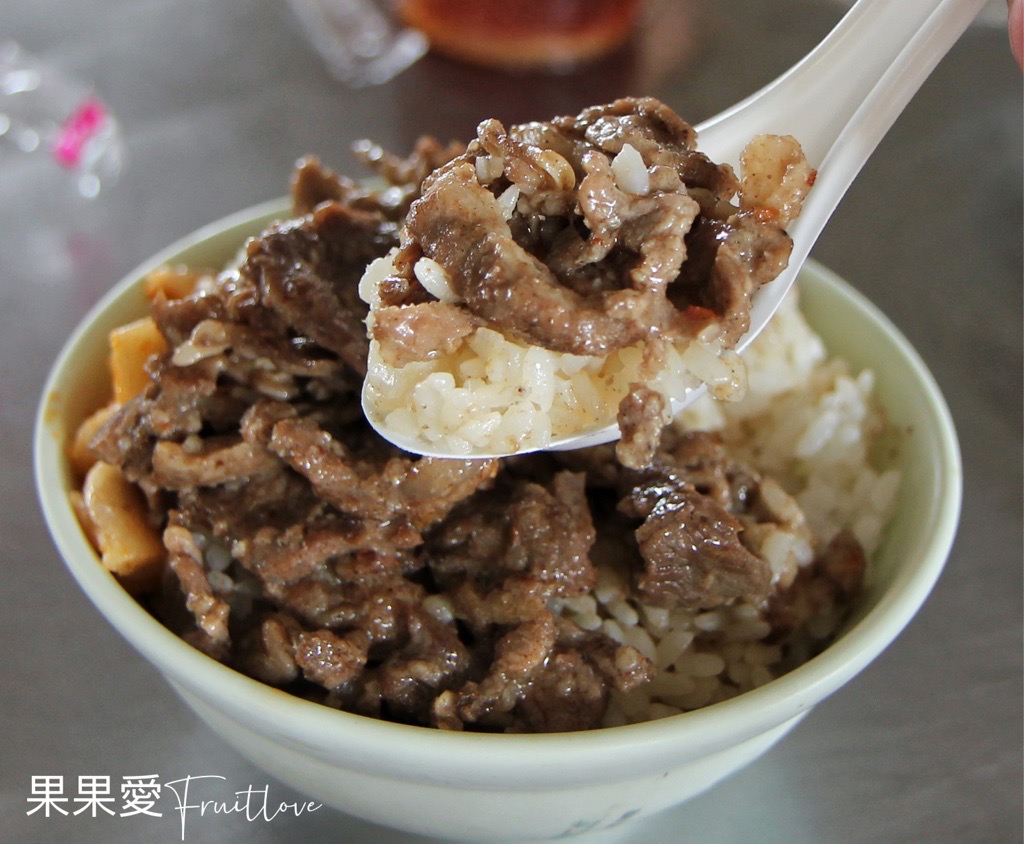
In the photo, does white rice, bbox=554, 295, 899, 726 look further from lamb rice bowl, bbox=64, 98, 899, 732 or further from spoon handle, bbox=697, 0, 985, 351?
spoon handle, bbox=697, 0, 985, 351

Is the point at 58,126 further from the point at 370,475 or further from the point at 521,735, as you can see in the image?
the point at 521,735

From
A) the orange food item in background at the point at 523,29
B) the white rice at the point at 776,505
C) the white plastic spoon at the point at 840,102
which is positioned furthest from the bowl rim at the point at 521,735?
the orange food item in background at the point at 523,29

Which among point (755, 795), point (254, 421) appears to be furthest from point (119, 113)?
point (755, 795)

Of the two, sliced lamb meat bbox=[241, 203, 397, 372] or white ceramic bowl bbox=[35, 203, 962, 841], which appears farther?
sliced lamb meat bbox=[241, 203, 397, 372]

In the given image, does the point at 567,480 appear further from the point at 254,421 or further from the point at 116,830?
the point at 116,830

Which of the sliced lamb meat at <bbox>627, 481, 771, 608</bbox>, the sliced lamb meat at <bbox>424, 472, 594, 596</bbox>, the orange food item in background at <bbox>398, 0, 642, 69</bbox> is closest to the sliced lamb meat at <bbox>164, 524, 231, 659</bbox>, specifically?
the sliced lamb meat at <bbox>424, 472, 594, 596</bbox>

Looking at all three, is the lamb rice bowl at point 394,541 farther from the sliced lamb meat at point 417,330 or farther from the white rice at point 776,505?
the sliced lamb meat at point 417,330

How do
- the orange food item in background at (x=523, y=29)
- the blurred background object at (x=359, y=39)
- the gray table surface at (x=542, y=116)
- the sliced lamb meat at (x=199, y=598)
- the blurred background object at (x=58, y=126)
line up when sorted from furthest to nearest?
1. the blurred background object at (x=359, y=39)
2. the orange food item in background at (x=523, y=29)
3. the blurred background object at (x=58, y=126)
4. the gray table surface at (x=542, y=116)
5. the sliced lamb meat at (x=199, y=598)
